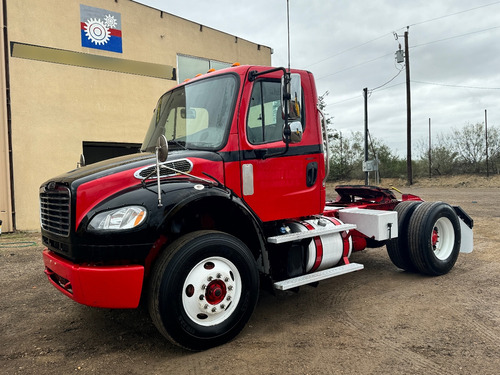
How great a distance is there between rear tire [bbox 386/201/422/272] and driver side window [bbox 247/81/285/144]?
2611 millimetres

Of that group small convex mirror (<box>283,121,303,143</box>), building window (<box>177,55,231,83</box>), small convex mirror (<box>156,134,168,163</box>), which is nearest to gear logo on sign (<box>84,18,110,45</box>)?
building window (<box>177,55,231,83</box>)

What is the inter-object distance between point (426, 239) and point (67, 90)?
10007mm

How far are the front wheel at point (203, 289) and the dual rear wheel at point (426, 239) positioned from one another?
114 inches

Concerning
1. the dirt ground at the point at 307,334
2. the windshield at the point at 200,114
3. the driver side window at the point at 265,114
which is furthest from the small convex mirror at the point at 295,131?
the dirt ground at the point at 307,334

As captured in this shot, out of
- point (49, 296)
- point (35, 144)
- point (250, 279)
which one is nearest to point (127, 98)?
point (35, 144)

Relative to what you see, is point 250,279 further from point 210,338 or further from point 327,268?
point 327,268

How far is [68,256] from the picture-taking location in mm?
3236

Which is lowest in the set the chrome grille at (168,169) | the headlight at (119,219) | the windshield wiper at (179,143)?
the headlight at (119,219)

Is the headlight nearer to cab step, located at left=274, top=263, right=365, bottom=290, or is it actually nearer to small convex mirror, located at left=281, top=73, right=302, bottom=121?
cab step, located at left=274, top=263, right=365, bottom=290

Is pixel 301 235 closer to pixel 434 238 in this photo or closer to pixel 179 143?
pixel 179 143

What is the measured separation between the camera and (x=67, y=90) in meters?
11.2

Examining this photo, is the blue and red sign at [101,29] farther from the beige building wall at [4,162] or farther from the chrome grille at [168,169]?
the chrome grille at [168,169]

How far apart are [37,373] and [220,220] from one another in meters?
1.95

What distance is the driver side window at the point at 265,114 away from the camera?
404cm
